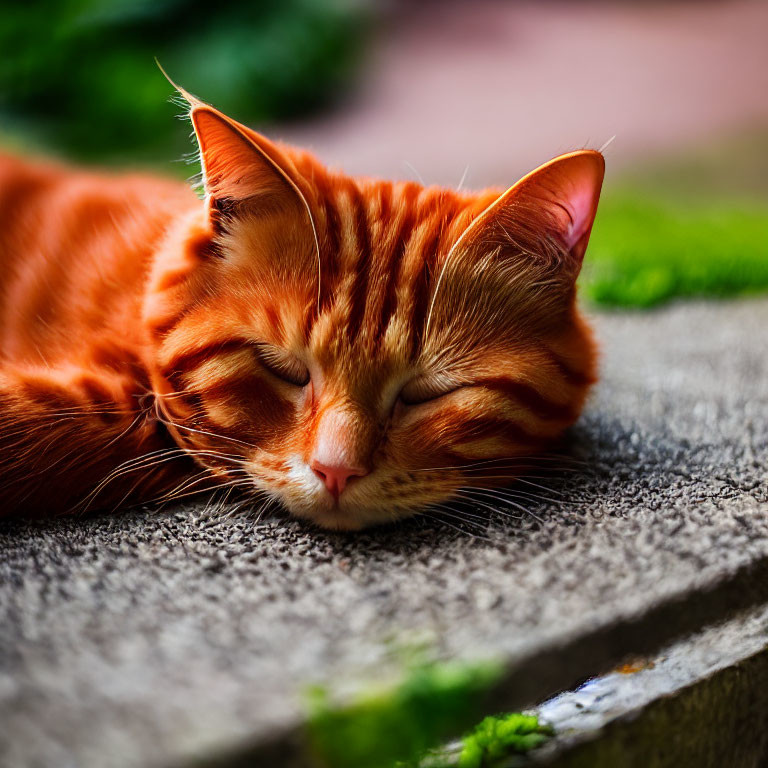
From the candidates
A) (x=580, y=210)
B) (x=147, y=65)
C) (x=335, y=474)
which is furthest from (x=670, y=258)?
(x=147, y=65)

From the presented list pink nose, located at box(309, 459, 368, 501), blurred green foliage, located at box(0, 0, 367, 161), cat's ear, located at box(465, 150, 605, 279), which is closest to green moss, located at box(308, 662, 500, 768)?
pink nose, located at box(309, 459, 368, 501)

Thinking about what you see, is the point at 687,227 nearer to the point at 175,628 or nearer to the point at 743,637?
the point at 743,637

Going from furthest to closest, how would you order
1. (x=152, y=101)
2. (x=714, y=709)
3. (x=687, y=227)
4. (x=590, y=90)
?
(x=590, y=90)
(x=152, y=101)
(x=687, y=227)
(x=714, y=709)

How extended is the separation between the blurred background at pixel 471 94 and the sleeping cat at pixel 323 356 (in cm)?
143

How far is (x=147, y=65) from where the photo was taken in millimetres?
4117

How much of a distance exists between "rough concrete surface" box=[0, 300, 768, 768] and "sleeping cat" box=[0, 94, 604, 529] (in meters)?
0.08

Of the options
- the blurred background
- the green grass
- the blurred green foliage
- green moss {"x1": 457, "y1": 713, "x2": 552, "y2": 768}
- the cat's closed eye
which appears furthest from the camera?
the blurred green foliage

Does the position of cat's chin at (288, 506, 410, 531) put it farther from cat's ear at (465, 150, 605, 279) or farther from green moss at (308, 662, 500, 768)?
cat's ear at (465, 150, 605, 279)

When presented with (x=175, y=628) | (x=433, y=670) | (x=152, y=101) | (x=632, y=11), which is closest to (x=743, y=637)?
(x=433, y=670)

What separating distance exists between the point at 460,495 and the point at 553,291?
13.0 inches

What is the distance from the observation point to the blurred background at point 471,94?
11.4 feet

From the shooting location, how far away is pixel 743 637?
1.08 meters

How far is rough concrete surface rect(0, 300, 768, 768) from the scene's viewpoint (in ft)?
2.50

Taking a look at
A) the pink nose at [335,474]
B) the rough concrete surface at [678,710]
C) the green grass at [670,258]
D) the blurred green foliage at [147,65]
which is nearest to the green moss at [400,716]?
the rough concrete surface at [678,710]
